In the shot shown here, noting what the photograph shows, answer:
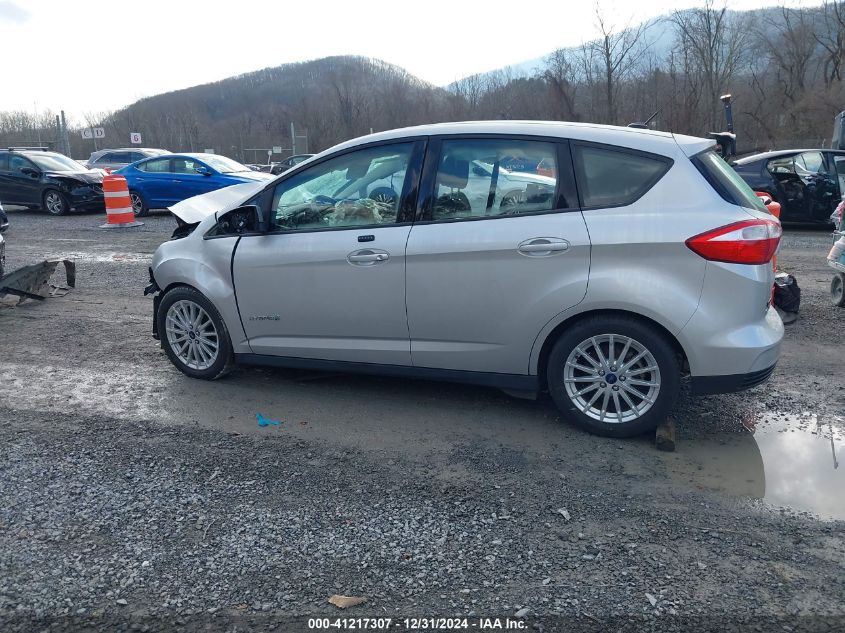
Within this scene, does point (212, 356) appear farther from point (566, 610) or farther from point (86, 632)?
point (566, 610)

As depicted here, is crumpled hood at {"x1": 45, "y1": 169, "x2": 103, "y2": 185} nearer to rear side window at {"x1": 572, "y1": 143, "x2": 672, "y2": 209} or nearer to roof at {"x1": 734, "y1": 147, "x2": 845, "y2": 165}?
roof at {"x1": 734, "y1": 147, "x2": 845, "y2": 165}

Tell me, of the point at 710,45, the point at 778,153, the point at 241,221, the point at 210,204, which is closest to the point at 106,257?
the point at 210,204

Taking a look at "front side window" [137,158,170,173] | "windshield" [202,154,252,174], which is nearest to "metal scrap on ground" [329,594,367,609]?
"windshield" [202,154,252,174]

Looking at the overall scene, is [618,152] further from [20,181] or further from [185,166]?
[20,181]

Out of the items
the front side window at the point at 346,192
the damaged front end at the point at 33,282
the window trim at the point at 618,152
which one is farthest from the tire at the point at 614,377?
the damaged front end at the point at 33,282

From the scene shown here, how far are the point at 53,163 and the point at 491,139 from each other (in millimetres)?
17569

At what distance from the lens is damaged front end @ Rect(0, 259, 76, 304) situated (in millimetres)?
8016

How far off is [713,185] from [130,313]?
245 inches

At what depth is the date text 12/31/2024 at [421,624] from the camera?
109 inches

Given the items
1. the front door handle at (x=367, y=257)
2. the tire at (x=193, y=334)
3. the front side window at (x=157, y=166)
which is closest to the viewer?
the front door handle at (x=367, y=257)

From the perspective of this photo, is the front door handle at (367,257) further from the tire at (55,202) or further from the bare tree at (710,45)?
the bare tree at (710,45)

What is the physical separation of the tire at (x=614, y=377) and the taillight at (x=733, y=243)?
1.80ft

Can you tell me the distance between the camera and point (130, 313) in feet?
25.7

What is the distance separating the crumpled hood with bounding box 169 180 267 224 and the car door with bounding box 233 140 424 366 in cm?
46
